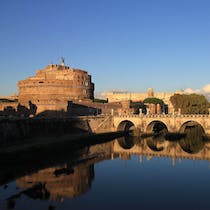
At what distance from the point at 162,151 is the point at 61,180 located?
15487 millimetres

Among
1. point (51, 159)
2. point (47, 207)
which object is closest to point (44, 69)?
point (51, 159)

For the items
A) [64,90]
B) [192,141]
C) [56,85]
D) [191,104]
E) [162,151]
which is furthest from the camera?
[64,90]

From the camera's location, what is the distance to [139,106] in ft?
220

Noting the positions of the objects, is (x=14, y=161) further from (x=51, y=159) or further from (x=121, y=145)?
(x=121, y=145)

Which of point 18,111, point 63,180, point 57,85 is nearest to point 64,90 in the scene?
point 57,85

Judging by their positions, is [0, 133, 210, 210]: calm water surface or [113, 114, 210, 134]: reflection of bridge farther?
[113, 114, 210, 134]: reflection of bridge

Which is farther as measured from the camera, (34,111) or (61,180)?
(34,111)

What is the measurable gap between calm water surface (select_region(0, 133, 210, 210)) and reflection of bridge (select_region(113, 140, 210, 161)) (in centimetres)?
9

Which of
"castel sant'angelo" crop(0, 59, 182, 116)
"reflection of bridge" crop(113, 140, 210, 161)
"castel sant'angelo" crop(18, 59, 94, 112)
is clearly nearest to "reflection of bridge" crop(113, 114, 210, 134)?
"castel sant'angelo" crop(0, 59, 182, 116)

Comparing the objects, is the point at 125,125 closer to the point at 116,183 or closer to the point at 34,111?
the point at 34,111

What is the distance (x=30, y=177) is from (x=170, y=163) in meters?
12.7

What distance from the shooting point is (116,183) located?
22531mm

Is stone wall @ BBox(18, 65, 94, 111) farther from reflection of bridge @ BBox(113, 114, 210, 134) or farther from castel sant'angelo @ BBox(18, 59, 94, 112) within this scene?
reflection of bridge @ BBox(113, 114, 210, 134)

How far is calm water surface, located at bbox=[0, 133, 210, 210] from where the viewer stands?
709 inches
